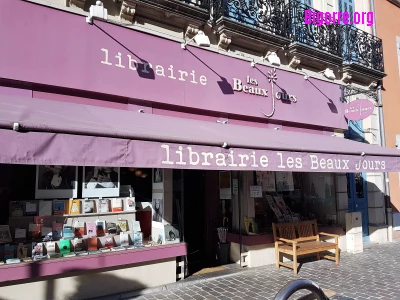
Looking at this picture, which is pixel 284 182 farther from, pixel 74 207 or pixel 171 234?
pixel 74 207

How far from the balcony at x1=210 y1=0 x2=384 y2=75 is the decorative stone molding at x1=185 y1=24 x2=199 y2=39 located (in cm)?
60

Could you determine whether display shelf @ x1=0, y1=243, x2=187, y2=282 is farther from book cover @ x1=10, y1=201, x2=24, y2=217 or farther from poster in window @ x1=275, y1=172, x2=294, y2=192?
poster in window @ x1=275, y1=172, x2=294, y2=192

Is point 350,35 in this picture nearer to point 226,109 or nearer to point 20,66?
point 226,109

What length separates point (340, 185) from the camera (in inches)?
348

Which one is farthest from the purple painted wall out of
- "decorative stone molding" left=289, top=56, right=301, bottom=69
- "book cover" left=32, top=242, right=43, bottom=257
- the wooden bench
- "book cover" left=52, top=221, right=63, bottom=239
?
the wooden bench

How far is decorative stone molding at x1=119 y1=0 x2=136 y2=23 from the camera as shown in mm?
5652

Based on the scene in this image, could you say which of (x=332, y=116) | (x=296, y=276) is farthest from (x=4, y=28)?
(x=332, y=116)

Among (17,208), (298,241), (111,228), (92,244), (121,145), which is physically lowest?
(298,241)

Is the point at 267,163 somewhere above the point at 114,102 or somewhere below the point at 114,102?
below

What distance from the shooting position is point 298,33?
27.8 ft

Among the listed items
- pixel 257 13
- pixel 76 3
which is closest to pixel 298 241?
pixel 257 13

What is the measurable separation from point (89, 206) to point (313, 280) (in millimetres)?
4084

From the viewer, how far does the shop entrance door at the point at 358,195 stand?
968 centimetres

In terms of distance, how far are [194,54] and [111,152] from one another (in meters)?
3.72
